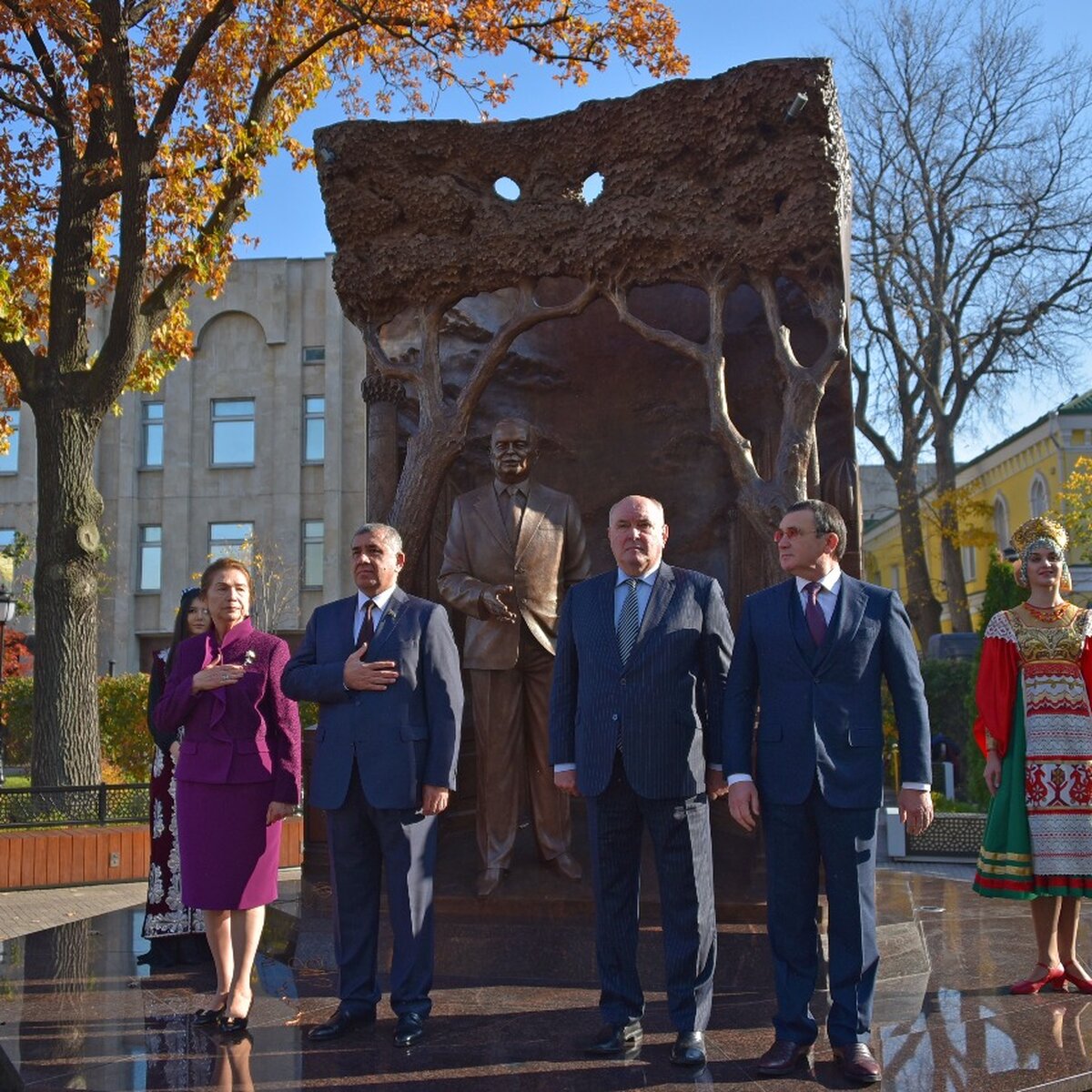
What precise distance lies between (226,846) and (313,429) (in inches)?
1118

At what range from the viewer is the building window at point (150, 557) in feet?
109

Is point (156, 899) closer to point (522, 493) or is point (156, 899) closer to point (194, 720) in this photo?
point (194, 720)

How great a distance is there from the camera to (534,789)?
6883mm

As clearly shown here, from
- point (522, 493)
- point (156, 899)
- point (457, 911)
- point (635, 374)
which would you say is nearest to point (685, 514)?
point (635, 374)

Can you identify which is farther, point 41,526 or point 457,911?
point 41,526

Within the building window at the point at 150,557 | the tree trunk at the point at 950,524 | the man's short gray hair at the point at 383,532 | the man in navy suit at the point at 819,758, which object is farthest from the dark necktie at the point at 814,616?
the building window at the point at 150,557

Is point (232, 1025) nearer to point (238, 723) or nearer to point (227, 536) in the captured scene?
point (238, 723)

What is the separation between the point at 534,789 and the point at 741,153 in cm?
382

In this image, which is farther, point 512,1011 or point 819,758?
point 512,1011

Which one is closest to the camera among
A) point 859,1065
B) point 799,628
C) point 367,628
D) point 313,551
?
point 859,1065

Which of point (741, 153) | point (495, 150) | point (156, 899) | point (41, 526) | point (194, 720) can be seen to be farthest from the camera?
point (41, 526)

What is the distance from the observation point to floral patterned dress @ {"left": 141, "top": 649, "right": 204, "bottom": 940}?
653 cm

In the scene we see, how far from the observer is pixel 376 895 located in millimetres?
5031

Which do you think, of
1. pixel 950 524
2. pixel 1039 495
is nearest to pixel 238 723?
pixel 950 524
